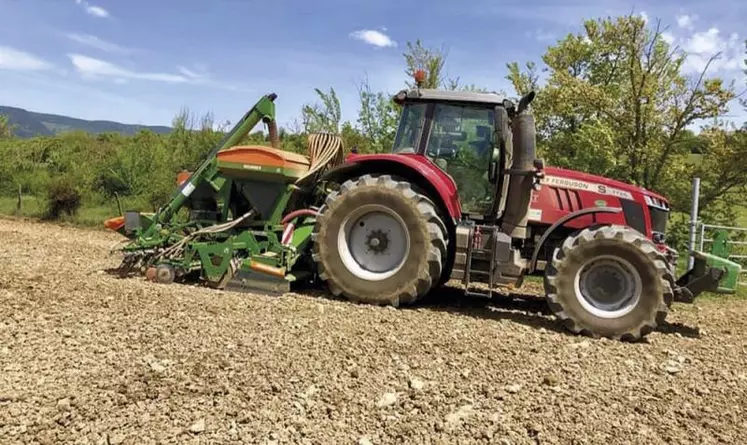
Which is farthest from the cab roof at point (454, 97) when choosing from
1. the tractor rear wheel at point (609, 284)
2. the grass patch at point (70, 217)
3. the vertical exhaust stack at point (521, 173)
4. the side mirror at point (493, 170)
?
the grass patch at point (70, 217)

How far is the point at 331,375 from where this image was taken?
12.4ft

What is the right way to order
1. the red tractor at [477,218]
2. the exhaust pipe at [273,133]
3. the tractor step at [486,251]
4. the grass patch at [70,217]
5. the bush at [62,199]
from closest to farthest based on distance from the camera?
the red tractor at [477,218], the tractor step at [486,251], the exhaust pipe at [273,133], the grass patch at [70,217], the bush at [62,199]

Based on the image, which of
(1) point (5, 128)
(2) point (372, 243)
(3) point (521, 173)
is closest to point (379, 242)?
(2) point (372, 243)

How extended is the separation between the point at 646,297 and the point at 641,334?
314 millimetres

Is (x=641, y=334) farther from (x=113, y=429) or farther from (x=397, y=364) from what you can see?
(x=113, y=429)

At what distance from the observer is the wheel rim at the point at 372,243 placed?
5.93 meters

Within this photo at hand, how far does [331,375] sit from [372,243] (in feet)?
7.85

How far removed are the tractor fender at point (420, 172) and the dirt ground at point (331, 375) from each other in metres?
1.07

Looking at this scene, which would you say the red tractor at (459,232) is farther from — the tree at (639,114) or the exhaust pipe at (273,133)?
the tree at (639,114)

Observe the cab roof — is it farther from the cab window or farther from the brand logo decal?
the brand logo decal

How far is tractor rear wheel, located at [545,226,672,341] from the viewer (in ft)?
16.6

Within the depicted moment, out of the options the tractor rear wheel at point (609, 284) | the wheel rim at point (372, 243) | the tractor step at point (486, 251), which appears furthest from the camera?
the wheel rim at point (372, 243)

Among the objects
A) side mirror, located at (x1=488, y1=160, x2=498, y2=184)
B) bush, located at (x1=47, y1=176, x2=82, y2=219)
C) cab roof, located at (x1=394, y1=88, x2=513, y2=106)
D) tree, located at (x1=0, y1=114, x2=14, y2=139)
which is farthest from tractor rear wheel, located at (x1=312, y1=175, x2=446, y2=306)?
tree, located at (x1=0, y1=114, x2=14, y2=139)

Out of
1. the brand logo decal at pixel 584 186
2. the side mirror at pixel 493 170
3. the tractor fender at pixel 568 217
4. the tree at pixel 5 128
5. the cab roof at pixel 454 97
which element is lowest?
the tractor fender at pixel 568 217
